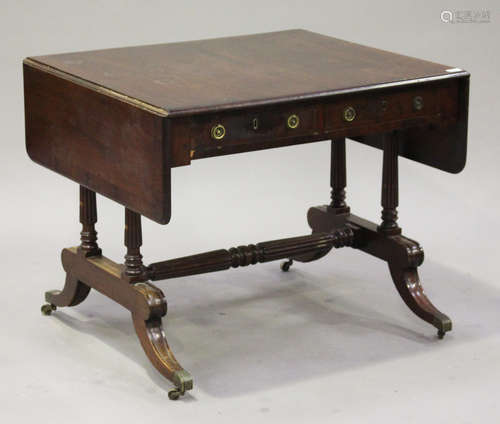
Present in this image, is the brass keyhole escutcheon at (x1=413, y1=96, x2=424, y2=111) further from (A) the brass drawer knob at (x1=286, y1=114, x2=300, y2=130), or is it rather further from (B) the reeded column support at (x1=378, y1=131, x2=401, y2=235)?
(A) the brass drawer knob at (x1=286, y1=114, x2=300, y2=130)

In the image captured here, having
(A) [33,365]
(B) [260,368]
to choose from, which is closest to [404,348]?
(B) [260,368]

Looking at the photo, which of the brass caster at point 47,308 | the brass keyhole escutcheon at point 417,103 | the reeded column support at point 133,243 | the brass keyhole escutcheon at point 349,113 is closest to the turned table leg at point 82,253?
the brass caster at point 47,308

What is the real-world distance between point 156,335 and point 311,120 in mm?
779

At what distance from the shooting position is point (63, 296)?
498 cm

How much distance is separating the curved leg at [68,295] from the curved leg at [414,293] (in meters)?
1.00

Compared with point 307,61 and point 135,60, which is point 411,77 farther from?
point 135,60

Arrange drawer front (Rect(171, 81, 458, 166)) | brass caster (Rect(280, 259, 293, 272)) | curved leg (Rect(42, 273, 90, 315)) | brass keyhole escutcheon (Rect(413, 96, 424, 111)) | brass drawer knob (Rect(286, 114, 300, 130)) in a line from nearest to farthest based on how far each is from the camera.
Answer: drawer front (Rect(171, 81, 458, 166)), brass drawer knob (Rect(286, 114, 300, 130)), brass keyhole escutcheon (Rect(413, 96, 424, 111)), curved leg (Rect(42, 273, 90, 315)), brass caster (Rect(280, 259, 293, 272))

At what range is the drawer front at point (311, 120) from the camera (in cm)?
421

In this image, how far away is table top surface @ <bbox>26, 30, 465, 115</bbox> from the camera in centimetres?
431

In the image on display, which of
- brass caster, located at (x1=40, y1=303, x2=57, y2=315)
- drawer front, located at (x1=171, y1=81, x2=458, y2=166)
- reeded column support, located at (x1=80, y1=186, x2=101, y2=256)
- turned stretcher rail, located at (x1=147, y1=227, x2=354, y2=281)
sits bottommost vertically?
brass caster, located at (x1=40, y1=303, x2=57, y2=315)

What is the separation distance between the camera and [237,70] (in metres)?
4.62

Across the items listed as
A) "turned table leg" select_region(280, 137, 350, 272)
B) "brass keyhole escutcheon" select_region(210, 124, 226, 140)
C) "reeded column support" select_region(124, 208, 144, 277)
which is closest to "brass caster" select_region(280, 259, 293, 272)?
"turned table leg" select_region(280, 137, 350, 272)

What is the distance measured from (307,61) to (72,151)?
0.79 meters

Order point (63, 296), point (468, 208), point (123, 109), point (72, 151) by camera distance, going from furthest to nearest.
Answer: point (468, 208) → point (63, 296) → point (72, 151) → point (123, 109)
